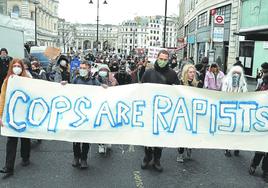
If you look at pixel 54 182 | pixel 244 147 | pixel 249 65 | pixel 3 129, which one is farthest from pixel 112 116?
pixel 249 65

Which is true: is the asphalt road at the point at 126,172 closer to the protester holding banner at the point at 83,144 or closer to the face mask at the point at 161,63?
the protester holding banner at the point at 83,144

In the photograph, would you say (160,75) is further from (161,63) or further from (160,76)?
(161,63)

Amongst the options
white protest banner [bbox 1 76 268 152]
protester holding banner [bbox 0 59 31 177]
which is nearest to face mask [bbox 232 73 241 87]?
white protest banner [bbox 1 76 268 152]

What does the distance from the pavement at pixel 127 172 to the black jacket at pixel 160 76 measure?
1.38 meters

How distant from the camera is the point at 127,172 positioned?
5.86 meters

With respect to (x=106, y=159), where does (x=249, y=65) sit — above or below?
above

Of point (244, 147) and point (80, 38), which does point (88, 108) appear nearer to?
point (244, 147)

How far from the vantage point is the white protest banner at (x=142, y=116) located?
18.1 ft

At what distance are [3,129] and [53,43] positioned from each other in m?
119

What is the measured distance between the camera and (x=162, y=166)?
622 cm

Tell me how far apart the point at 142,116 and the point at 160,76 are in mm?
728

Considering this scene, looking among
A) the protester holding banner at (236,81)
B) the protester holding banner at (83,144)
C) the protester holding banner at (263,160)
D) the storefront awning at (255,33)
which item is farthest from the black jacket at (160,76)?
the storefront awning at (255,33)

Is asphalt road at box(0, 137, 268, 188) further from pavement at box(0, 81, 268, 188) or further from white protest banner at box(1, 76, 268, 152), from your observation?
white protest banner at box(1, 76, 268, 152)

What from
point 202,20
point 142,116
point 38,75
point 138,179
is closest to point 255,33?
point 142,116
